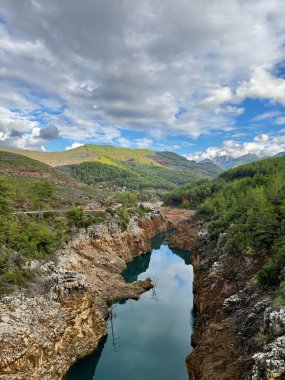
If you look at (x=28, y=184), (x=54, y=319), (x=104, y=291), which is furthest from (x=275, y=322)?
(x=28, y=184)

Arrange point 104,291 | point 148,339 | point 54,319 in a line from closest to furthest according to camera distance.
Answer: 1. point 54,319
2. point 148,339
3. point 104,291

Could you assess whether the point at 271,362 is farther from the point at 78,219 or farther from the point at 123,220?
the point at 123,220

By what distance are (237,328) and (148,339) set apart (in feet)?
64.7

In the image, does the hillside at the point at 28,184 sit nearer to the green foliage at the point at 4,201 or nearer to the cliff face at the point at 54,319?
the green foliage at the point at 4,201

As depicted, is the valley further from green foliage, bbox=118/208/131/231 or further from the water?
green foliage, bbox=118/208/131/231

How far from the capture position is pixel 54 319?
39406 mm

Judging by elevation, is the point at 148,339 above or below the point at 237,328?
below

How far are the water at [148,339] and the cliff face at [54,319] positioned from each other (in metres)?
2.10

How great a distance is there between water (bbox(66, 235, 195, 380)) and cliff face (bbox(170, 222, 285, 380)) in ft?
15.2

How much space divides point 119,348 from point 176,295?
2314cm

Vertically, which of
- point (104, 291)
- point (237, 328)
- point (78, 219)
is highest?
point (78, 219)

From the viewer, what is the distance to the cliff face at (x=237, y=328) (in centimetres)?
2462

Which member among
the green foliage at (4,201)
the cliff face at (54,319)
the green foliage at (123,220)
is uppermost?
the green foliage at (4,201)

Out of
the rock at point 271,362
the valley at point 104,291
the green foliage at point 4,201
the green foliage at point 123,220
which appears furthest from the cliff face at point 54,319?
the green foliage at point 123,220
